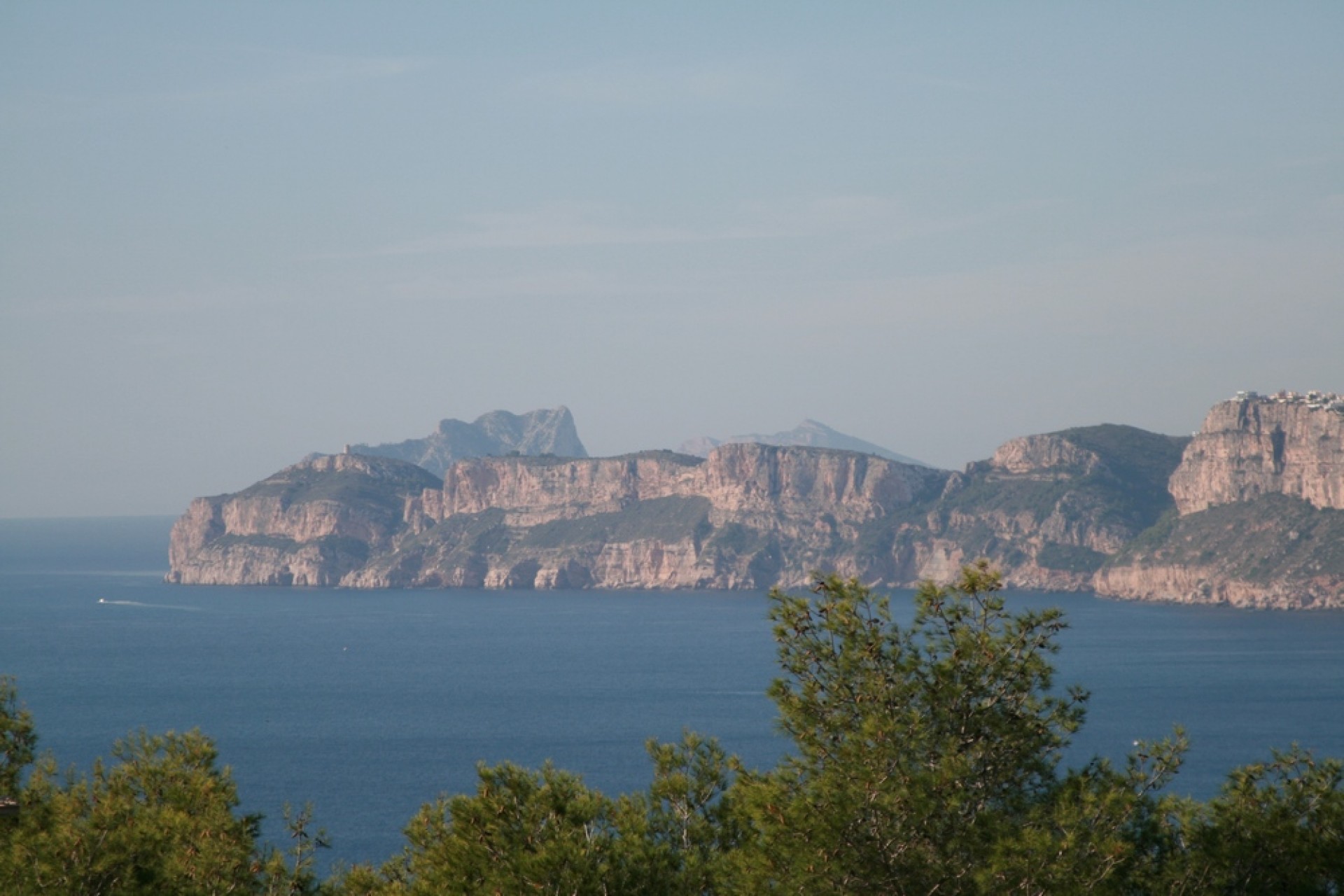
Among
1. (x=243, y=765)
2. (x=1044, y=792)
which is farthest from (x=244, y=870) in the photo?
(x=243, y=765)

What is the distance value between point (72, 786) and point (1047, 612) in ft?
51.6

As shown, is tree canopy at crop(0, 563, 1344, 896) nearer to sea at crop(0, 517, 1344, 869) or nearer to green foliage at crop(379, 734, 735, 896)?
green foliage at crop(379, 734, 735, 896)

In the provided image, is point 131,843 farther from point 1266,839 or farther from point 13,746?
point 1266,839

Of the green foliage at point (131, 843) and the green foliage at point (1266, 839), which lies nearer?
the green foliage at point (131, 843)

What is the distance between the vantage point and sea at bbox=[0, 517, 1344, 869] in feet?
299

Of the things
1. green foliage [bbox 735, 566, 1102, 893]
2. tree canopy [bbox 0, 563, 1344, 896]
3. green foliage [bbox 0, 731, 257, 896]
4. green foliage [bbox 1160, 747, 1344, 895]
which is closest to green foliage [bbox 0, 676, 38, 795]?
→ green foliage [bbox 0, 731, 257, 896]

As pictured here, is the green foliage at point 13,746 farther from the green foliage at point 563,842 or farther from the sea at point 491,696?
the sea at point 491,696

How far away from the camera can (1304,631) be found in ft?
575

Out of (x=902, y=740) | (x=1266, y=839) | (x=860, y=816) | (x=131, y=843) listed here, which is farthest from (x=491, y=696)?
(x=860, y=816)

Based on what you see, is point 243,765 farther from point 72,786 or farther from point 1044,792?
point 1044,792

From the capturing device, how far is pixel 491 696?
431 ft

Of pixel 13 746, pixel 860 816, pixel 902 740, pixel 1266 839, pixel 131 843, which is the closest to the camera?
pixel 860 816

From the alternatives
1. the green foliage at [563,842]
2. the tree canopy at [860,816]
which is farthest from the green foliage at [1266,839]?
the green foliage at [563,842]

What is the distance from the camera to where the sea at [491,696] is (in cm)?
9100
